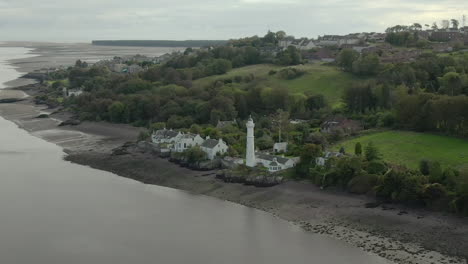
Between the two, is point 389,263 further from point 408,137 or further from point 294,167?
point 408,137

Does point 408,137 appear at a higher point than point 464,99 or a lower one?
lower

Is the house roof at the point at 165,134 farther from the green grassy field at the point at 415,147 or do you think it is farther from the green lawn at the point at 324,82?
the green lawn at the point at 324,82

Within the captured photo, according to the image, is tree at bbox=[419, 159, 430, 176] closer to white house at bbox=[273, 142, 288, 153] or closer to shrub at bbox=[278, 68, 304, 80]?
white house at bbox=[273, 142, 288, 153]

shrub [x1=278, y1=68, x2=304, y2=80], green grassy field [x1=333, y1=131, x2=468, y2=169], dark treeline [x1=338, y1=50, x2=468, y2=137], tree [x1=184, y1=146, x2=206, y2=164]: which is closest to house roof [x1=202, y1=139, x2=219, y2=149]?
tree [x1=184, y1=146, x2=206, y2=164]

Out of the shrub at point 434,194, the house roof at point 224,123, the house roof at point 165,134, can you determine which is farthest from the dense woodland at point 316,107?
the house roof at point 165,134

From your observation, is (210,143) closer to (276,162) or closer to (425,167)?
(276,162)

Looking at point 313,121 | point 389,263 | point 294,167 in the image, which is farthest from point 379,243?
point 313,121

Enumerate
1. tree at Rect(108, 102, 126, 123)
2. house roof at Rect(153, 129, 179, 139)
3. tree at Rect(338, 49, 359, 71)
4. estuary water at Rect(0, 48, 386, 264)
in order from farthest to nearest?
tree at Rect(338, 49, 359, 71), tree at Rect(108, 102, 126, 123), house roof at Rect(153, 129, 179, 139), estuary water at Rect(0, 48, 386, 264)
